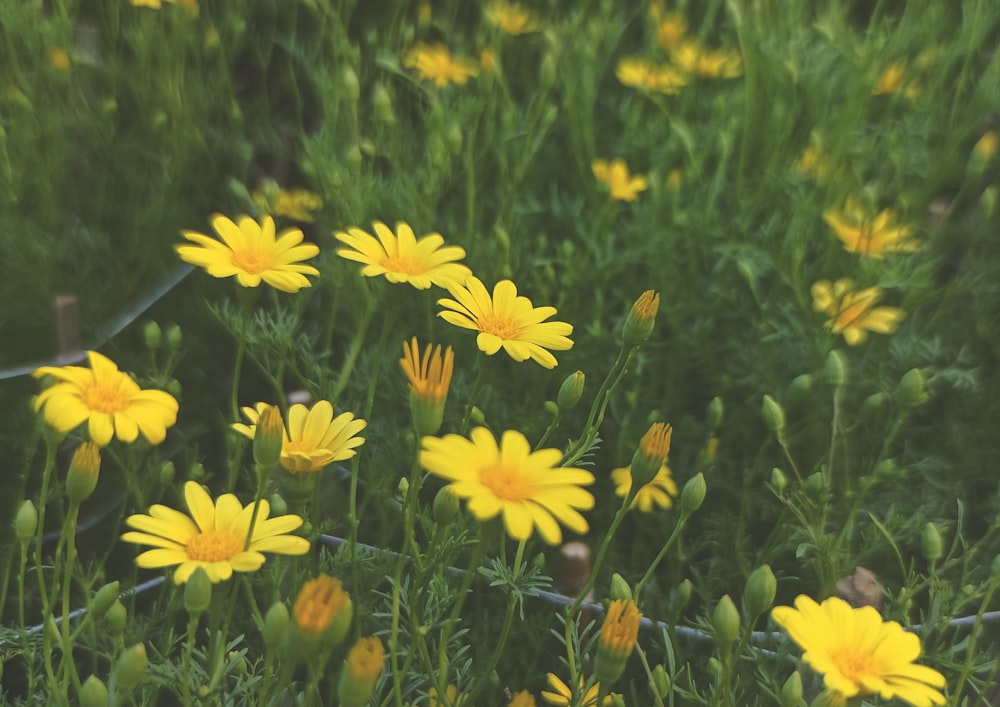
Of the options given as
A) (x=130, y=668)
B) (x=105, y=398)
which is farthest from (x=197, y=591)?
(x=105, y=398)

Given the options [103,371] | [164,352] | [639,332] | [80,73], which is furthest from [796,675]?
[80,73]

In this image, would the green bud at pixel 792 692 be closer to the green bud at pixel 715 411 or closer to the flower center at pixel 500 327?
the flower center at pixel 500 327

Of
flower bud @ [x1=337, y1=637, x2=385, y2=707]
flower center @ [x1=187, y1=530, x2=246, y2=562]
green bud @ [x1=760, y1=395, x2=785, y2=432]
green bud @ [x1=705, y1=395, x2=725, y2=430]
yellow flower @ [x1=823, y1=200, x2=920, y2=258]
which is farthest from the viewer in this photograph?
yellow flower @ [x1=823, y1=200, x2=920, y2=258]

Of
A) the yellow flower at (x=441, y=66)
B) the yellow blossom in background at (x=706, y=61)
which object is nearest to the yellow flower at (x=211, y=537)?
the yellow flower at (x=441, y=66)

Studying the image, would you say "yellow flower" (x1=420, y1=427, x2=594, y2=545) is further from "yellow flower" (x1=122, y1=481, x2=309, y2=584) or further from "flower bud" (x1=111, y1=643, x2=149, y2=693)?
"flower bud" (x1=111, y1=643, x2=149, y2=693)

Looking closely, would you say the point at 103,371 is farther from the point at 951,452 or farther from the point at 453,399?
the point at 951,452

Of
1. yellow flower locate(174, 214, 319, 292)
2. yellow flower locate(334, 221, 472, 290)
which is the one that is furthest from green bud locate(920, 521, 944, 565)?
yellow flower locate(174, 214, 319, 292)
